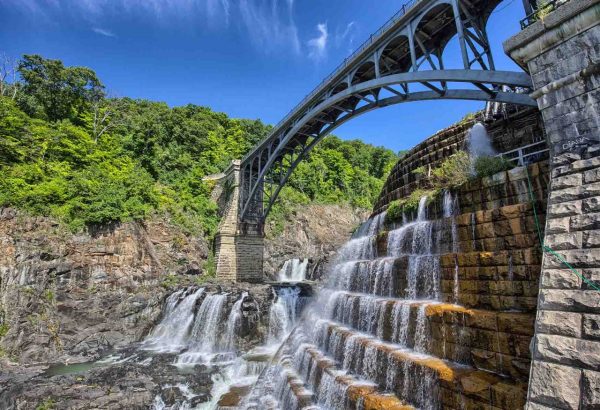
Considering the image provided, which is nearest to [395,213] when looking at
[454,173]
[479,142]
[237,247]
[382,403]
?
[454,173]

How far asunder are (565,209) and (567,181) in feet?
1.61

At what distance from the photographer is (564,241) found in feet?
13.3

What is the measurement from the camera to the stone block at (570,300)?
11.2ft

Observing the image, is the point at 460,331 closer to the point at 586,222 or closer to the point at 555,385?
the point at 555,385

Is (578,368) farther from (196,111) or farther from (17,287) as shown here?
(196,111)

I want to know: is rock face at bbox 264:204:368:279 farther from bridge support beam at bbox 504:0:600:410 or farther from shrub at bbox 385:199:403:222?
bridge support beam at bbox 504:0:600:410

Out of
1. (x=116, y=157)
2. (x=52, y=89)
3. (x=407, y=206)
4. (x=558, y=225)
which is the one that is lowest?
(x=558, y=225)

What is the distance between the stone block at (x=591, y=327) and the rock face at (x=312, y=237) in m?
20.7

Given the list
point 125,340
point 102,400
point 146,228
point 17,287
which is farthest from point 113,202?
point 102,400

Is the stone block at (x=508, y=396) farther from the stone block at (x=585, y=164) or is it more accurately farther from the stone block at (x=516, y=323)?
the stone block at (x=585, y=164)

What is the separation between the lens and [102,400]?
8648 mm

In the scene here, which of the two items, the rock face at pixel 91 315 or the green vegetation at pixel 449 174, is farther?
the rock face at pixel 91 315

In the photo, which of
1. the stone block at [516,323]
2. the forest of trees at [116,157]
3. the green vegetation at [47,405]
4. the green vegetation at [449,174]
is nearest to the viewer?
the stone block at [516,323]

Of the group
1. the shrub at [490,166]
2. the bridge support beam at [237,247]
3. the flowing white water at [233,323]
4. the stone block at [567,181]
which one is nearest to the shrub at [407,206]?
the shrub at [490,166]
